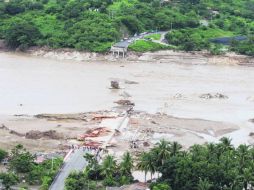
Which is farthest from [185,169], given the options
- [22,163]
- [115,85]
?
[115,85]

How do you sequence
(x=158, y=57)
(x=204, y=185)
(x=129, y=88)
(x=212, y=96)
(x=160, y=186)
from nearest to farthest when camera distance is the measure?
(x=204, y=185) → (x=160, y=186) → (x=212, y=96) → (x=129, y=88) → (x=158, y=57)

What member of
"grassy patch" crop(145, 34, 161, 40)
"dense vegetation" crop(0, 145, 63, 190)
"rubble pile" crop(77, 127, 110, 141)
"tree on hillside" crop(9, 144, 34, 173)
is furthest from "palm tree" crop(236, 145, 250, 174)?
"grassy patch" crop(145, 34, 161, 40)

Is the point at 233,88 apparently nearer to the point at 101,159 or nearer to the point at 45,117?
the point at 45,117

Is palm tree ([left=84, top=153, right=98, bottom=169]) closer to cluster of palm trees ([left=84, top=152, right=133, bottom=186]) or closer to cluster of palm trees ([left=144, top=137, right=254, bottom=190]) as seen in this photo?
cluster of palm trees ([left=84, top=152, right=133, bottom=186])

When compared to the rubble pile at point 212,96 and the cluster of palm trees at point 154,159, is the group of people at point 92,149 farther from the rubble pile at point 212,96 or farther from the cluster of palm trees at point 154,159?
the rubble pile at point 212,96

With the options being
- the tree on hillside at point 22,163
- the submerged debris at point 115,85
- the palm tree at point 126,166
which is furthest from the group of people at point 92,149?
the submerged debris at point 115,85

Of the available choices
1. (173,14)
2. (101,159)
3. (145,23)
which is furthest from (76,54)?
(101,159)

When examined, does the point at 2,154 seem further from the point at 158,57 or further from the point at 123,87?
the point at 158,57
